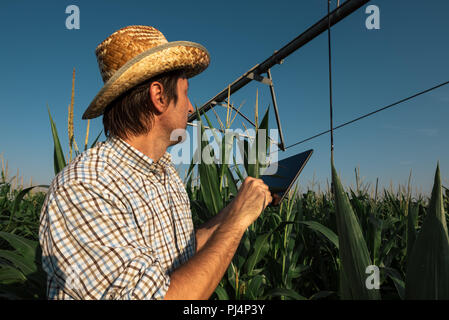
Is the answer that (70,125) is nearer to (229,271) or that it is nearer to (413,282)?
(229,271)

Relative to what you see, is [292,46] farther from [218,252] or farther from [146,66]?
[218,252]

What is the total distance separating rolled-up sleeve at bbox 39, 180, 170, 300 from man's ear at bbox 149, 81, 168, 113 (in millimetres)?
529

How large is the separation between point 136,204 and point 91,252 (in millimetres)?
282

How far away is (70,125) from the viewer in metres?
1.49

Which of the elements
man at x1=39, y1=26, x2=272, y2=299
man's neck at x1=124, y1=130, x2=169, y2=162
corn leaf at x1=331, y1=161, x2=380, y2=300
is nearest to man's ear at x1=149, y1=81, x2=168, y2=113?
man at x1=39, y1=26, x2=272, y2=299

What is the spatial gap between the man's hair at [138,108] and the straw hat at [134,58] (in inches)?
2.0

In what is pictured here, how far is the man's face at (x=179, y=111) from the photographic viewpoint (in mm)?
1349

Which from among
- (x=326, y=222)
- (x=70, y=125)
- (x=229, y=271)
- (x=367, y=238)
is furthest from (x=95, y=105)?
(x=326, y=222)

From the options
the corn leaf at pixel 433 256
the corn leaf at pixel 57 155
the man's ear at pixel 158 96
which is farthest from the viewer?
Result: the corn leaf at pixel 57 155

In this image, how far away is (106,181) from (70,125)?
2.21 feet

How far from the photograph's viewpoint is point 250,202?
1172 millimetres

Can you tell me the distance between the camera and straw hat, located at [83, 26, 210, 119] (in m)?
1.22
